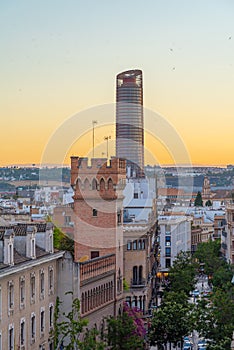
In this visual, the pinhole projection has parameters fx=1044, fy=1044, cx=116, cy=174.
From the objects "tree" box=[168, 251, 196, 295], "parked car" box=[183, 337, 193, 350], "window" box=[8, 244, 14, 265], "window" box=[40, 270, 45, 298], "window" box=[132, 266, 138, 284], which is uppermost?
"window" box=[8, 244, 14, 265]

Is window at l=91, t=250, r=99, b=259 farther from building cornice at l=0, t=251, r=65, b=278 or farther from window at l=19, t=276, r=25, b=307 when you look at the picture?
window at l=19, t=276, r=25, b=307

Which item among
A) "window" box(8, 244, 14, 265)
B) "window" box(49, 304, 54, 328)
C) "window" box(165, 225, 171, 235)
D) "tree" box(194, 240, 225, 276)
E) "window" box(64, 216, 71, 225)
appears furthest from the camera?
"window" box(165, 225, 171, 235)

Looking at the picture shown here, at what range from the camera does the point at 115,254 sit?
223ft

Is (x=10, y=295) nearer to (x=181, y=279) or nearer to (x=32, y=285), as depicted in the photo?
(x=32, y=285)

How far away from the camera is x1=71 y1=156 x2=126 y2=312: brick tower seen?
220 ft

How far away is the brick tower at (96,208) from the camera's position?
220 ft

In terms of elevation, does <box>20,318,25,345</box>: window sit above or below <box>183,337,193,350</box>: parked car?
above

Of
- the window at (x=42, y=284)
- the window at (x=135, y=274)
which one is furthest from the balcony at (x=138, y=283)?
the window at (x=42, y=284)

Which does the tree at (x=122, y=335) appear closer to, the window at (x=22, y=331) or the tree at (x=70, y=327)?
the tree at (x=70, y=327)

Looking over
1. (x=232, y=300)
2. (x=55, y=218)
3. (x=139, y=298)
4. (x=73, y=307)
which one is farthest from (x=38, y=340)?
(x=55, y=218)

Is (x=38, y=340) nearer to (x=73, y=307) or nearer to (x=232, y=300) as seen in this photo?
(x=73, y=307)

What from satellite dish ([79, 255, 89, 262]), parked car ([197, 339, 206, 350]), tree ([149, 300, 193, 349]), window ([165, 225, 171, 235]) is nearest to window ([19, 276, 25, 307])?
satellite dish ([79, 255, 89, 262])

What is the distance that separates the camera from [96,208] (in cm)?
6700

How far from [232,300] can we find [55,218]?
49.8m
